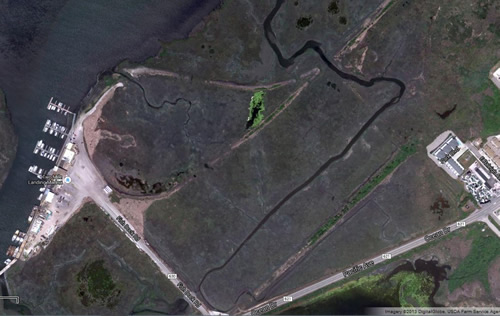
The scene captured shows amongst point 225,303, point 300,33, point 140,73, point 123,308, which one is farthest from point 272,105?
point 123,308

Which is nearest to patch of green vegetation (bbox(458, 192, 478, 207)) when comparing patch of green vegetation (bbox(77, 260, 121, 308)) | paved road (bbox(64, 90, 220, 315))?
paved road (bbox(64, 90, 220, 315))

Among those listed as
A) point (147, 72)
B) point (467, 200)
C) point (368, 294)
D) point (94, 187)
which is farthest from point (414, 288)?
point (147, 72)

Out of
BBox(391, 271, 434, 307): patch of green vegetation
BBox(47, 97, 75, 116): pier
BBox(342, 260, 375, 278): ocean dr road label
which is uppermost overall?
BBox(47, 97, 75, 116): pier

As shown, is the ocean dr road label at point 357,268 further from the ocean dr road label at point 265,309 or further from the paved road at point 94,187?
the paved road at point 94,187

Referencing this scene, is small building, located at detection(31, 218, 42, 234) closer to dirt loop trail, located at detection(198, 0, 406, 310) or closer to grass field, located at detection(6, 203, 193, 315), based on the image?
grass field, located at detection(6, 203, 193, 315)

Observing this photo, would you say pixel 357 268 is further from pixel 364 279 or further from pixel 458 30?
pixel 458 30

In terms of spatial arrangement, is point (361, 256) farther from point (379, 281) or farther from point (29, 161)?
point (29, 161)
